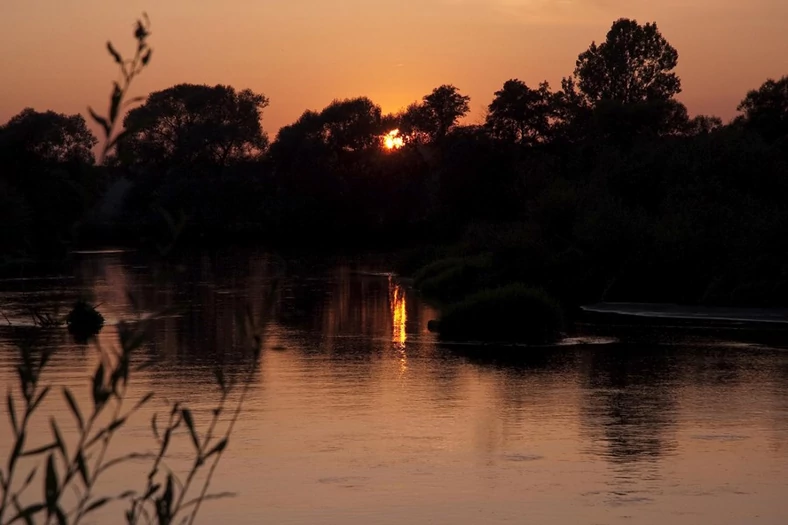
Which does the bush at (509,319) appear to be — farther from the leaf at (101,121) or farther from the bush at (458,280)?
the leaf at (101,121)

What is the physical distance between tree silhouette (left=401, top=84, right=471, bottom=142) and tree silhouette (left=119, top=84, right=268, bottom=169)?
15.4m

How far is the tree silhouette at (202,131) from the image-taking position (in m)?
108

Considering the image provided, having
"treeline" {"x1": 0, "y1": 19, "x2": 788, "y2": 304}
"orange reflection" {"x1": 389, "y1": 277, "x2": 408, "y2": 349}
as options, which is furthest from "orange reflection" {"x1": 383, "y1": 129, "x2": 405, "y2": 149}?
"orange reflection" {"x1": 389, "y1": 277, "x2": 408, "y2": 349}

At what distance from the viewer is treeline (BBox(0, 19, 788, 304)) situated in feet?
116

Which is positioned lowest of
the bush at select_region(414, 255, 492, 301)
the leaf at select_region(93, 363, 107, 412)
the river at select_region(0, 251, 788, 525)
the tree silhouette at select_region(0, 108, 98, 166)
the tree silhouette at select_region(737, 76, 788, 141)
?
the river at select_region(0, 251, 788, 525)

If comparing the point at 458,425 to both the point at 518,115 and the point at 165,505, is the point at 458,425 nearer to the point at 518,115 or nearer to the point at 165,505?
the point at 165,505

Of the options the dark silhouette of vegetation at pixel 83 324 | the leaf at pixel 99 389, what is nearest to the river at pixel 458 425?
the leaf at pixel 99 389

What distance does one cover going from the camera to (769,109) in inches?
3022

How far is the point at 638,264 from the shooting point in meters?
45.2

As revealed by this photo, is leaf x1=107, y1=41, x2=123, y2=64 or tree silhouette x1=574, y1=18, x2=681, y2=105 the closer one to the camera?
leaf x1=107, y1=41, x2=123, y2=64

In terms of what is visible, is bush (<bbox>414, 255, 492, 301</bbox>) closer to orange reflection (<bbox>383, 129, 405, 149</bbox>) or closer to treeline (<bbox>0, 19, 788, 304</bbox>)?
treeline (<bbox>0, 19, 788, 304</bbox>)

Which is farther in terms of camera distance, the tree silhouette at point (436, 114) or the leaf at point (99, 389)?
the tree silhouette at point (436, 114)

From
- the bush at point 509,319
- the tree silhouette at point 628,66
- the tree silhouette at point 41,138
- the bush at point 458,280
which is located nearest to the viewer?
the tree silhouette at point 41,138

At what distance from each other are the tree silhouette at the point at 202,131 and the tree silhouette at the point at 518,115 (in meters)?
32.9
